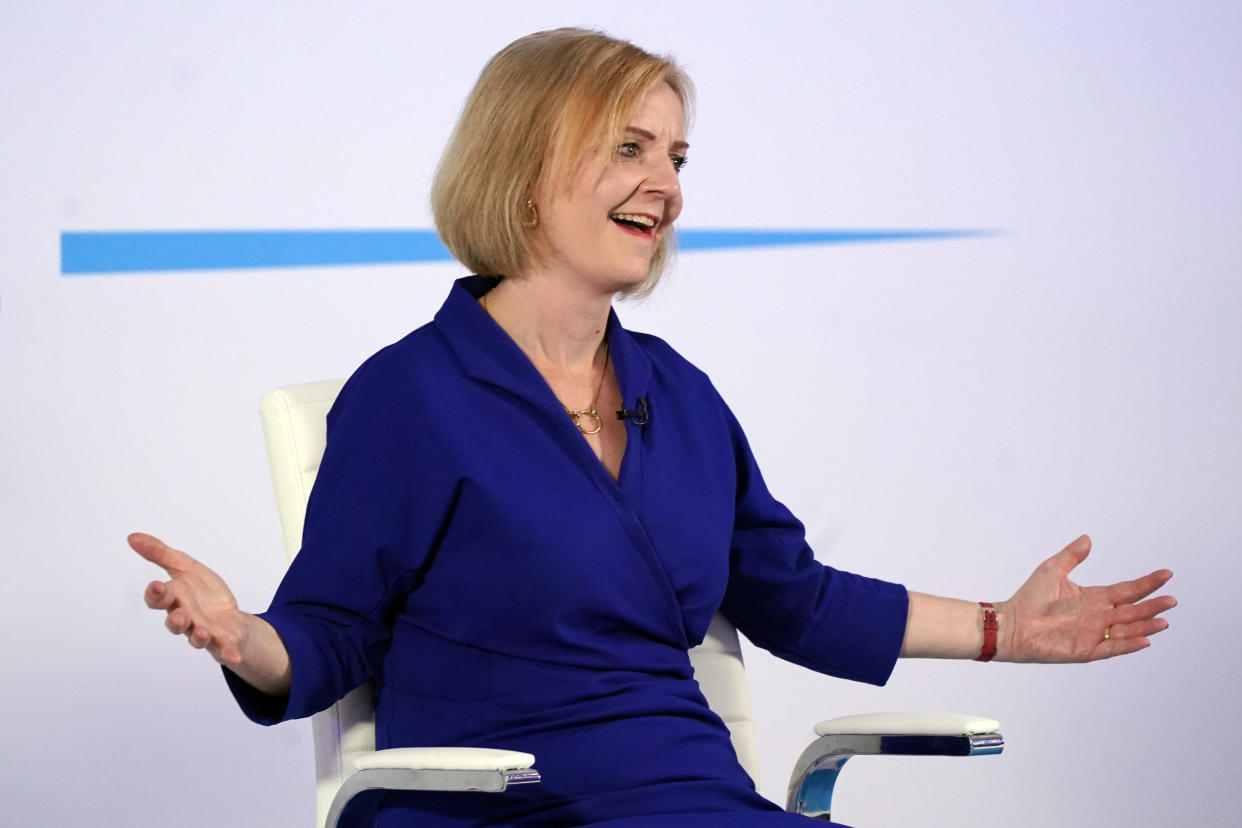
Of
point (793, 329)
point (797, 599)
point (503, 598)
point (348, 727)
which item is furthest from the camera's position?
point (793, 329)

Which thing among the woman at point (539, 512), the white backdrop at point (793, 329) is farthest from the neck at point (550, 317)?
the white backdrop at point (793, 329)

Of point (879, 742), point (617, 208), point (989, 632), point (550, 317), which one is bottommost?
point (879, 742)

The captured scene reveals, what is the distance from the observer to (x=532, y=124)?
1.60 meters

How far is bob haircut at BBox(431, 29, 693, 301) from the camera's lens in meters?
1.59

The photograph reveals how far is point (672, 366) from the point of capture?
1.78 metres

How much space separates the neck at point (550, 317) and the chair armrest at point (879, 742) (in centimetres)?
49

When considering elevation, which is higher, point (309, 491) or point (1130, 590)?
point (309, 491)

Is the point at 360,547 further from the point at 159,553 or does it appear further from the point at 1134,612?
the point at 1134,612

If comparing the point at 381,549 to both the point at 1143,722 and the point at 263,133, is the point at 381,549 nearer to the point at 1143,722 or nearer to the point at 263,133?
the point at 263,133

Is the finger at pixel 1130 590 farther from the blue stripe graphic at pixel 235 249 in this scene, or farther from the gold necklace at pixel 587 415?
the blue stripe graphic at pixel 235 249

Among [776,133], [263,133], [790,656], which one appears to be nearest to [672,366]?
[790,656]

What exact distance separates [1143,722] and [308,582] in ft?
6.98

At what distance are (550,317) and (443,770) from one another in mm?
545

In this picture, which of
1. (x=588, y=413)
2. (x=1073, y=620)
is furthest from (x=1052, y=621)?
(x=588, y=413)
